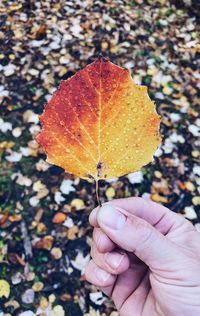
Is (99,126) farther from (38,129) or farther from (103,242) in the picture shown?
(38,129)

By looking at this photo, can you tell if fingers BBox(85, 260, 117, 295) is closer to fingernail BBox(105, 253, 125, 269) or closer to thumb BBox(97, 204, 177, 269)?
fingernail BBox(105, 253, 125, 269)

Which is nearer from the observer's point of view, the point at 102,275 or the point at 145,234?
the point at 145,234

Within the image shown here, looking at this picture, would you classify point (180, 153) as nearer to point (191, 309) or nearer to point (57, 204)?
point (57, 204)

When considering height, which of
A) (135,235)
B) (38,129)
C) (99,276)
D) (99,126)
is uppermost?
(99,126)

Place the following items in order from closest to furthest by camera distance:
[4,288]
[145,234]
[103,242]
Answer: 1. [145,234]
2. [103,242]
3. [4,288]

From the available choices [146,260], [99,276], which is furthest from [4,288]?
[146,260]

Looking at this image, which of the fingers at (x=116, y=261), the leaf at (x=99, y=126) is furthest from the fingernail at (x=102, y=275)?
the leaf at (x=99, y=126)

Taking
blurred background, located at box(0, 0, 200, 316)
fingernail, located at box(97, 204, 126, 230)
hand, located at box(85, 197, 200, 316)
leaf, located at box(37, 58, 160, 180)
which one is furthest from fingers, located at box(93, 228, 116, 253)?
blurred background, located at box(0, 0, 200, 316)
